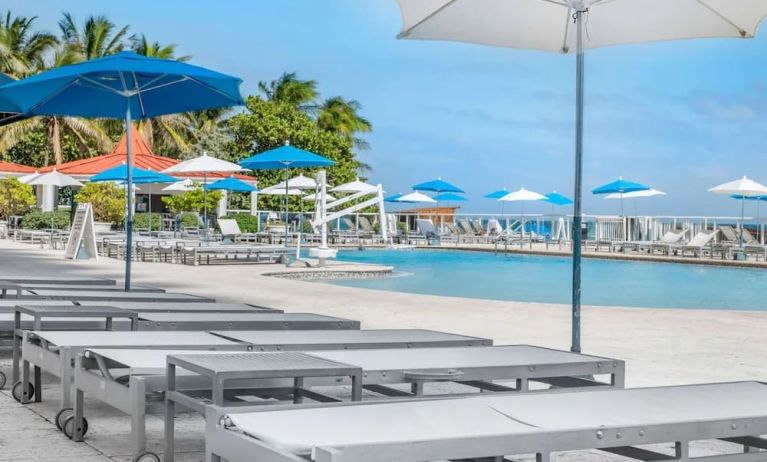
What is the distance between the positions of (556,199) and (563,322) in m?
27.6

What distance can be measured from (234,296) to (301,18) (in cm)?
11581

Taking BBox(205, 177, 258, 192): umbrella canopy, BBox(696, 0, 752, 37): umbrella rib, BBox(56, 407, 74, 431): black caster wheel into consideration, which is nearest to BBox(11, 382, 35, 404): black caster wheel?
BBox(56, 407, 74, 431): black caster wheel

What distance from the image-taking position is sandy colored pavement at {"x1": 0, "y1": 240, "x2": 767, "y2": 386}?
22.2 feet

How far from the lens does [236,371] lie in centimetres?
342

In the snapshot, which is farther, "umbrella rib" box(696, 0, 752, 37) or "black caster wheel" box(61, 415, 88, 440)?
"umbrella rib" box(696, 0, 752, 37)

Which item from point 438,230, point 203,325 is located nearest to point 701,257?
point 438,230

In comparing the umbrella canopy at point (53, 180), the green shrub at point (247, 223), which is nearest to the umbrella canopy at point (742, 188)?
the green shrub at point (247, 223)

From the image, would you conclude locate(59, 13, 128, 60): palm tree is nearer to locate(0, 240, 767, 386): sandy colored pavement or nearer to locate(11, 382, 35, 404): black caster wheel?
locate(0, 240, 767, 386): sandy colored pavement

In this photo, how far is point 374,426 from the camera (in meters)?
2.96

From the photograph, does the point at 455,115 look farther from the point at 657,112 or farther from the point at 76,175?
the point at 76,175

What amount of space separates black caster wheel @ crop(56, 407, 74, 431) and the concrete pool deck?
0.05m

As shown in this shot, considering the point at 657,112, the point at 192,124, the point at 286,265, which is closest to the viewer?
the point at 286,265

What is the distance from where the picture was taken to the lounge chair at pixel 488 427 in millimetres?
2701

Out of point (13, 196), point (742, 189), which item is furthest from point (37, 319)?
point (13, 196)
